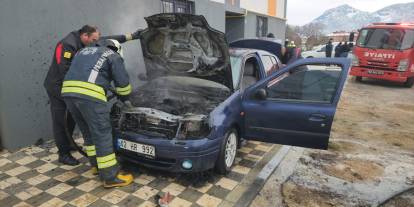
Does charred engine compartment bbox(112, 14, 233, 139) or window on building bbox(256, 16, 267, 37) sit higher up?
window on building bbox(256, 16, 267, 37)

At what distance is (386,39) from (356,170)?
8927mm

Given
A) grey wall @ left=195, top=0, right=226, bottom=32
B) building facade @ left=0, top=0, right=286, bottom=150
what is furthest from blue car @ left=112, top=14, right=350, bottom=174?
grey wall @ left=195, top=0, right=226, bottom=32

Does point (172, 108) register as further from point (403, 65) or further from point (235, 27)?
point (403, 65)

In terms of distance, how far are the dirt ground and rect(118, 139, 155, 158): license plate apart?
1.28m

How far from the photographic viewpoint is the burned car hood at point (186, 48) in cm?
419

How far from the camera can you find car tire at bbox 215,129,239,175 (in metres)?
3.78

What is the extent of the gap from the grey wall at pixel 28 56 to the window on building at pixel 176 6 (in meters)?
2.46

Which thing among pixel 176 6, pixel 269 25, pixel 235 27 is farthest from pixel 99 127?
pixel 269 25

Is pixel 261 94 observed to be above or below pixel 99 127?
above

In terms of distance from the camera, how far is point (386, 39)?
11422 mm

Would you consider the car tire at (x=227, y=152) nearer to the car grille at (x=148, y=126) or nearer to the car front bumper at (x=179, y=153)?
the car front bumper at (x=179, y=153)

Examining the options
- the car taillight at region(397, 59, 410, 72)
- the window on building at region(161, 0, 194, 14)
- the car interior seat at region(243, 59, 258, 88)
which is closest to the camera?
the car interior seat at region(243, 59, 258, 88)

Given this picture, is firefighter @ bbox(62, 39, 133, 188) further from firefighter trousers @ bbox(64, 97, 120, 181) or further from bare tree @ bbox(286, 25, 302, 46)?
bare tree @ bbox(286, 25, 302, 46)

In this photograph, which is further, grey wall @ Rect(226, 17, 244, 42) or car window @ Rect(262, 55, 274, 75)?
grey wall @ Rect(226, 17, 244, 42)
